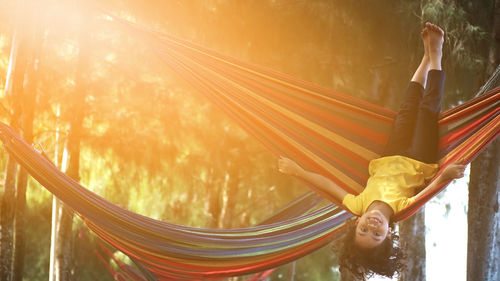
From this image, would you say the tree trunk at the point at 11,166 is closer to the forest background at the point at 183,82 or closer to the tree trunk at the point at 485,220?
the forest background at the point at 183,82

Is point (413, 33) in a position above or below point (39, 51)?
above

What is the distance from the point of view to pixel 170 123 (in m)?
6.88

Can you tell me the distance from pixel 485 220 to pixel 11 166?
321cm

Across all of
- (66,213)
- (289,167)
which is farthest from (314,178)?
(66,213)

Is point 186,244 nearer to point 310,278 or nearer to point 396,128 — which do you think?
point 396,128

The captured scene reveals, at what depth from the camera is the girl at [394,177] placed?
2.96 meters

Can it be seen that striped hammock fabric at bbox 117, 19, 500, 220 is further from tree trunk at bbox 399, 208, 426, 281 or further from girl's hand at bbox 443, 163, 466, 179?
tree trunk at bbox 399, 208, 426, 281

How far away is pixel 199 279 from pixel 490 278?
231 cm

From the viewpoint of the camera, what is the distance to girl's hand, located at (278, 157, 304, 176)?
3.24m

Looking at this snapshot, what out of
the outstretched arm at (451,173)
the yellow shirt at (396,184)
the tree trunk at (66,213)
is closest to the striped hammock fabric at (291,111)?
the yellow shirt at (396,184)

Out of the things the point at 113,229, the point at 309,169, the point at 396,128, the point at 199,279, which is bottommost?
the point at 199,279

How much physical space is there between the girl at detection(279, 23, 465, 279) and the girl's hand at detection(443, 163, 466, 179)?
5.5 inches

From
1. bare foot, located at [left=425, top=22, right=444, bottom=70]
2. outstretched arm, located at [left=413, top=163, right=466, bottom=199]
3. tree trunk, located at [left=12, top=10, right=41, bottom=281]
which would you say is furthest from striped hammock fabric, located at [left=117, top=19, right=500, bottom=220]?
tree trunk, located at [left=12, top=10, right=41, bottom=281]

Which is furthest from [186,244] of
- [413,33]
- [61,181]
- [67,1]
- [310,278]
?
[310,278]
